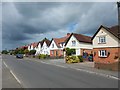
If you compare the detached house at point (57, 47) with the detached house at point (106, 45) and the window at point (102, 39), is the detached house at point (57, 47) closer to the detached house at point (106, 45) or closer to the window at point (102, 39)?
the detached house at point (106, 45)

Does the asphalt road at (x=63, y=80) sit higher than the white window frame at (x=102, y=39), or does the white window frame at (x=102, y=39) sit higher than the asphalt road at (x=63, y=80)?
the white window frame at (x=102, y=39)

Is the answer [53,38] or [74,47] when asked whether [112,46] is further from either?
[53,38]

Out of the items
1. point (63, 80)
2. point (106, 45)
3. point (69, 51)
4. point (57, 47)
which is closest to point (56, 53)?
point (57, 47)

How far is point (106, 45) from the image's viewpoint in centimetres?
3297

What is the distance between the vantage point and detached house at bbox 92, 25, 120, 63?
31.3 metres

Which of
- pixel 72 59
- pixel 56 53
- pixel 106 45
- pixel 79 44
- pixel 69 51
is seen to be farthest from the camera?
pixel 56 53

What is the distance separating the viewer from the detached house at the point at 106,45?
31317 millimetres

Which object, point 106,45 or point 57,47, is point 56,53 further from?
point 106,45

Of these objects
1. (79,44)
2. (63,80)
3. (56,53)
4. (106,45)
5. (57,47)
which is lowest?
(63,80)

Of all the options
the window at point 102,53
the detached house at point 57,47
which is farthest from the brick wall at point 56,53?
the window at point 102,53

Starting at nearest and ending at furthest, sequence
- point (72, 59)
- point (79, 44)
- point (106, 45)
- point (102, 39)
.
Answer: point (106, 45), point (102, 39), point (72, 59), point (79, 44)

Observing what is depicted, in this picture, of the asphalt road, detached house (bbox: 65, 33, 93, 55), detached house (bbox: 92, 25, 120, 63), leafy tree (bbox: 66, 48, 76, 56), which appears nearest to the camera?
the asphalt road

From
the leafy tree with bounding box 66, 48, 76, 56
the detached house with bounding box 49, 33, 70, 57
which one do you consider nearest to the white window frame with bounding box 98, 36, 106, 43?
the leafy tree with bounding box 66, 48, 76, 56

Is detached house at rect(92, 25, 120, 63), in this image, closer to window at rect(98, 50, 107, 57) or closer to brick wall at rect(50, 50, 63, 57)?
window at rect(98, 50, 107, 57)
